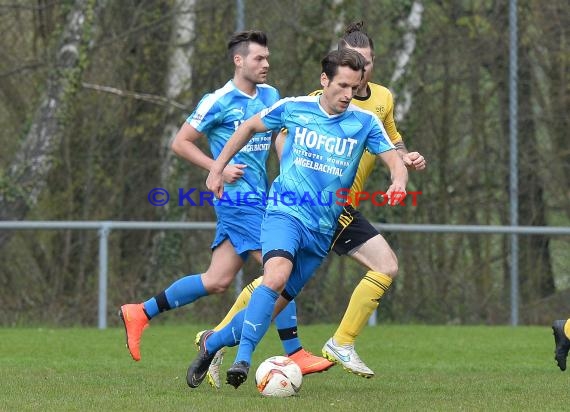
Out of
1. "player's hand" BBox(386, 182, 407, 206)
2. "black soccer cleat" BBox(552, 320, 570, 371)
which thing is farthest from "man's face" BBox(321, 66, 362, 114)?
"black soccer cleat" BBox(552, 320, 570, 371)

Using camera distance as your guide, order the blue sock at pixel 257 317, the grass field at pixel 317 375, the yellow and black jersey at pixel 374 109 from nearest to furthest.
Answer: the grass field at pixel 317 375, the blue sock at pixel 257 317, the yellow and black jersey at pixel 374 109

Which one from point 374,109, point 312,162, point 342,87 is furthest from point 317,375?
point 342,87

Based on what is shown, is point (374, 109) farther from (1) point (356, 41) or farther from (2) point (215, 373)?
(2) point (215, 373)

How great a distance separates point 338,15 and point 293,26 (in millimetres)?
489

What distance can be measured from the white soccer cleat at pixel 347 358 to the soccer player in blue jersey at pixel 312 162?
1.94 feet

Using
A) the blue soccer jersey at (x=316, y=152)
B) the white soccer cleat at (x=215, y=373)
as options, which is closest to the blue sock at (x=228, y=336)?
the white soccer cleat at (x=215, y=373)

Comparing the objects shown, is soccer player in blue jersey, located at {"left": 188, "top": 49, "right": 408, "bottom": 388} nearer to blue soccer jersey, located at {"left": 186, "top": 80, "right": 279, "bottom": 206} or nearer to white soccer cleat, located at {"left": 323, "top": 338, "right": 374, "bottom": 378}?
white soccer cleat, located at {"left": 323, "top": 338, "right": 374, "bottom": 378}

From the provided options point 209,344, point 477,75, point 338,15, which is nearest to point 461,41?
point 477,75

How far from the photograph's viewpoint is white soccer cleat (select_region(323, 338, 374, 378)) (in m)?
7.03

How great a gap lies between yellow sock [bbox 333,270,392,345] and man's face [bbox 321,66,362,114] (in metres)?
1.06

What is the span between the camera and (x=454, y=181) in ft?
42.2

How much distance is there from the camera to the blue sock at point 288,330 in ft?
24.3

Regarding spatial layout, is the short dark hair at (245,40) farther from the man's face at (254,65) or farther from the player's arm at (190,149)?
the player's arm at (190,149)

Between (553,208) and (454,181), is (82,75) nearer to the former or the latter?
(454,181)
